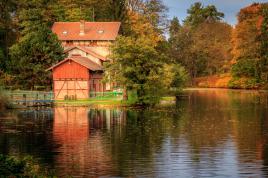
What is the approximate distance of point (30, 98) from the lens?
7488 cm

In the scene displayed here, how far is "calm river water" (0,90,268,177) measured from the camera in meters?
27.9

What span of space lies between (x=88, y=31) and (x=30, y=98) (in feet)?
84.1

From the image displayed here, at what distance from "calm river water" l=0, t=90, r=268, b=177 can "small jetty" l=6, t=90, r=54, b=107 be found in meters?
10.0

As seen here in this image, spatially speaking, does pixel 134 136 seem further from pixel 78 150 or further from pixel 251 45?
pixel 251 45

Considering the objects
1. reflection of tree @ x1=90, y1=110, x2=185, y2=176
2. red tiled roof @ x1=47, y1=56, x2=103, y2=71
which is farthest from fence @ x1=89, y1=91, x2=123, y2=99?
reflection of tree @ x1=90, y1=110, x2=185, y2=176

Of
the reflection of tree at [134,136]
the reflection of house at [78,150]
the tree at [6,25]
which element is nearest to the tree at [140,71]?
the reflection of tree at [134,136]

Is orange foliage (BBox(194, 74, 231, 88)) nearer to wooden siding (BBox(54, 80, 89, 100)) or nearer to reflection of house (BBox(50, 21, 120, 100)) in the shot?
reflection of house (BBox(50, 21, 120, 100))

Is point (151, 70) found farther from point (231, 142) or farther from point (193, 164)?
point (193, 164)

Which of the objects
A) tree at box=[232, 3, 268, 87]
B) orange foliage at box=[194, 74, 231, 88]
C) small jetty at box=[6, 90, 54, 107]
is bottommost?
small jetty at box=[6, 90, 54, 107]

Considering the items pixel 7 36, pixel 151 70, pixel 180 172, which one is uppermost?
pixel 7 36

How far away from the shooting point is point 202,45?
156125 mm

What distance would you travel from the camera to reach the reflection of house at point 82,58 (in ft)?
267

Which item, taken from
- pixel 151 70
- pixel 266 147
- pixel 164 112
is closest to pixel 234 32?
pixel 151 70

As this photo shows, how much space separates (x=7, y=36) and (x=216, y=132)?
59.7 metres
